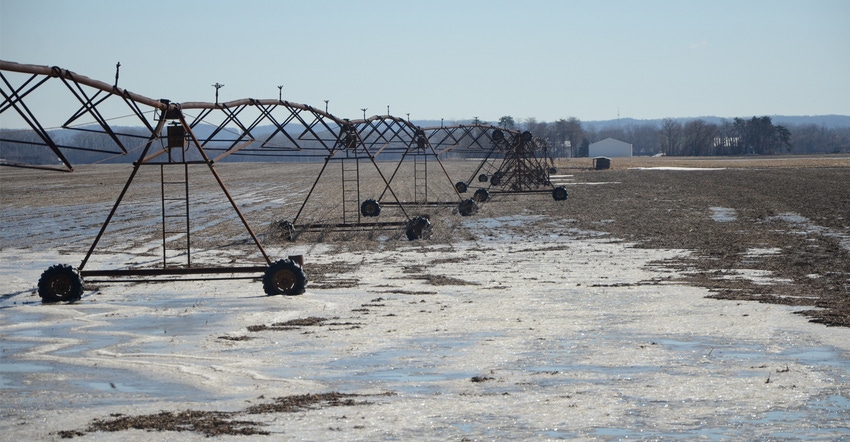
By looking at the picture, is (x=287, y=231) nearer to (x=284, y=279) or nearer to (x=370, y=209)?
(x=370, y=209)

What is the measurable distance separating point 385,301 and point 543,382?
5.00 m

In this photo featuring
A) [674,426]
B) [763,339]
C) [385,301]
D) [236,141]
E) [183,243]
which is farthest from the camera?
[183,243]

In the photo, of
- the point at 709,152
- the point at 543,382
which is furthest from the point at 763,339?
the point at 709,152

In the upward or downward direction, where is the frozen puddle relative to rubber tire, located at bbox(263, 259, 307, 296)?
downward

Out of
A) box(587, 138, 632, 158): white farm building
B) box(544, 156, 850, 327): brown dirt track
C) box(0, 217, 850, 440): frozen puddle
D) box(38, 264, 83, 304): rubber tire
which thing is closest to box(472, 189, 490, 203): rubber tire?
box(544, 156, 850, 327): brown dirt track

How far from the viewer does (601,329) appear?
10836 mm

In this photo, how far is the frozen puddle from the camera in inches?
285

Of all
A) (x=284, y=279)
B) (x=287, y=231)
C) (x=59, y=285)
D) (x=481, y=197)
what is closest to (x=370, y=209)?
(x=287, y=231)

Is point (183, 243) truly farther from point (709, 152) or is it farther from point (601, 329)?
point (709, 152)

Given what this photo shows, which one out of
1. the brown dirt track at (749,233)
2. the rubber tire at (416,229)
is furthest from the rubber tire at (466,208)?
the rubber tire at (416,229)

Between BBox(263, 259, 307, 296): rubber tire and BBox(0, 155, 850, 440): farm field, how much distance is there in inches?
8.4

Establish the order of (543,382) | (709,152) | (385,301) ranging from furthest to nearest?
(709,152) → (385,301) → (543,382)

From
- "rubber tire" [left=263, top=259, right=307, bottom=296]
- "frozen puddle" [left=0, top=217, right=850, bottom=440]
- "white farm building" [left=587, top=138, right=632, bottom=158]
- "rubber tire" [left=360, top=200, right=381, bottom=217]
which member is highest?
"white farm building" [left=587, top=138, right=632, bottom=158]

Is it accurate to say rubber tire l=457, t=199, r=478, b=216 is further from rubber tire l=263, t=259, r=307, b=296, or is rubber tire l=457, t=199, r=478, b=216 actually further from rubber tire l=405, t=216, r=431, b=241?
rubber tire l=263, t=259, r=307, b=296
